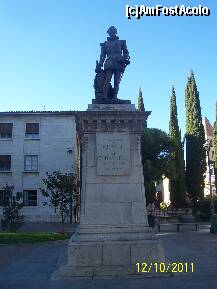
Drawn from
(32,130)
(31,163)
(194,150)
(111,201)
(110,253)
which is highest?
(32,130)

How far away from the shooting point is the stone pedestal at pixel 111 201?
8.30 meters

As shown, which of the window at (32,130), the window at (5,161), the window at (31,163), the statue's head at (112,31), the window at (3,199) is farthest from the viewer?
the window at (32,130)

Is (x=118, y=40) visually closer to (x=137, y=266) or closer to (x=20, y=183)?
(x=137, y=266)

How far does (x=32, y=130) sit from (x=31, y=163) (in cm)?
312

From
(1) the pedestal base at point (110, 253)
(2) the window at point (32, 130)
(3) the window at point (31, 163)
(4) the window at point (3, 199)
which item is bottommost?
(1) the pedestal base at point (110, 253)

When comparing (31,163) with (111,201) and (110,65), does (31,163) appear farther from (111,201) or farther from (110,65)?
(111,201)

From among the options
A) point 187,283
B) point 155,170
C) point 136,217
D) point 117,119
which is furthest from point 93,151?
point 155,170

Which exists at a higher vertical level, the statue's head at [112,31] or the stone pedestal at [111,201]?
the statue's head at [112,31]

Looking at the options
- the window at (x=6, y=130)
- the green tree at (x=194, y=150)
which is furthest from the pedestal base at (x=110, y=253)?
the green tree at (x=194, y=150)

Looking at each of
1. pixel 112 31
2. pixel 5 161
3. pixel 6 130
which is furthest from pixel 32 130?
pixel 112 31

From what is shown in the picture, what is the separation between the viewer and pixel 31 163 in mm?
37031

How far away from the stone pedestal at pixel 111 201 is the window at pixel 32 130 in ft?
94.1
